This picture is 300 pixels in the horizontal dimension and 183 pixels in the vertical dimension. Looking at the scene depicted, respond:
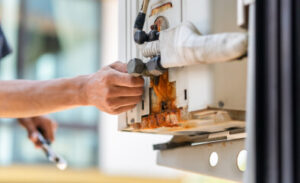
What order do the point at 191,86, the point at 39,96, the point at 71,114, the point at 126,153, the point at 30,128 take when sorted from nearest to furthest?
the point at 191,86 < the point at 39,96 < the point at 30,128 < the point at 126,153 < the point at 71,114

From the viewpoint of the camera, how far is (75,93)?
1088 mm

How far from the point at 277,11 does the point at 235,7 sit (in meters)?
0.09

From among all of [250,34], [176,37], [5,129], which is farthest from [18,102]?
[5,129]

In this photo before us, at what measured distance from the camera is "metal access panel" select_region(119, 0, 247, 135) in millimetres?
733

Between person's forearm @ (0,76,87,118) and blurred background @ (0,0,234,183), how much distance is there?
7.27ft

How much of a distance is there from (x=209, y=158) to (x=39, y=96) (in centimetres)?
43

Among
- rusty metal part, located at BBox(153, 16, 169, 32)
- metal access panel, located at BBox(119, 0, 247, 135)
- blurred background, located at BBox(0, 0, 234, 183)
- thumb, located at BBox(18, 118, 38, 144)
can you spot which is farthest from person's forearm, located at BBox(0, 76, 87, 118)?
blurred background, located at BBox(0, 0, 234, 183)

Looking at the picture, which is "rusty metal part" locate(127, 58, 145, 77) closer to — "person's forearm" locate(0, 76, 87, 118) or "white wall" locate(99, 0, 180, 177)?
"person's forearm" locate(0, 76, 87, 118)

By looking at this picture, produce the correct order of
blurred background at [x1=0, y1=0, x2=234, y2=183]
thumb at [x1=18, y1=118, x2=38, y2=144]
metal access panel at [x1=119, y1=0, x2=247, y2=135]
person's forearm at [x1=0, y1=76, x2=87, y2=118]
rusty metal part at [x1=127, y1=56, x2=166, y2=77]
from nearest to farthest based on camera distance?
metal access panel at [x1=119, y1=0, x2=247, y2=135] < rusty metal part at [x1=127, y1=56, x2=166, y2=77] < person's forearm at [x1=0, y1=76, x2=87, y2=118] < thumb at [x1=18, y1=118, x2=38, y2=144] < blurred background at [x1=0, y1=0, x2=234, y2=183]

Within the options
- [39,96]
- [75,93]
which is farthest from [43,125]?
[75,93]

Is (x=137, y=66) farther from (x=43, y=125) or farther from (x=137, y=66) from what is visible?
(x=43, y=125)

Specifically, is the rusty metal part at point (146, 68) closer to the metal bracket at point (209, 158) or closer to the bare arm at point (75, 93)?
the bare arm at point (75, 93)

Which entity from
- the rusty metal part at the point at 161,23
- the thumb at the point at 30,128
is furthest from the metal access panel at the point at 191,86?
the thumb at the point at 30,128

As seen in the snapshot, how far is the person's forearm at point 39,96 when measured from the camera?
109 centimetres
